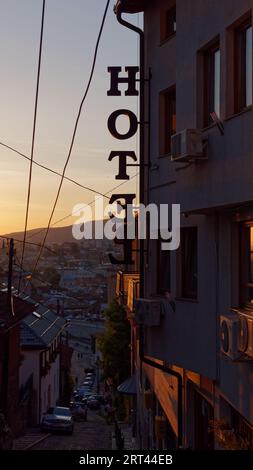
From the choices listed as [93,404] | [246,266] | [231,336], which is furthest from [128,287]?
[93,404]

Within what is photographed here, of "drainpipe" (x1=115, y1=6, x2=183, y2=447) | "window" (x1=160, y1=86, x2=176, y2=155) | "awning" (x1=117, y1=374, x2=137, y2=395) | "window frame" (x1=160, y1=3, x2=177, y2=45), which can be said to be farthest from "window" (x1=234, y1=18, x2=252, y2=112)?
"awning" (x1=117, y1=374, x2=137, y2=395)

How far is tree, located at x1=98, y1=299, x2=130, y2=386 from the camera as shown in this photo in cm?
3700

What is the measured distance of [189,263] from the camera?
10.8m

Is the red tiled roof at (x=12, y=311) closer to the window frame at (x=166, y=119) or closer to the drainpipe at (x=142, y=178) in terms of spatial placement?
the drainpipe at (x=142, y=178)

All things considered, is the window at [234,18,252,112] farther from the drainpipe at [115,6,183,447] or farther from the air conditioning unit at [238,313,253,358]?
the drainpipe at [115,6,183,447]

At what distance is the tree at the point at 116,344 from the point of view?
121 ft

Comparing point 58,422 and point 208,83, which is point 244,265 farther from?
point 58,422

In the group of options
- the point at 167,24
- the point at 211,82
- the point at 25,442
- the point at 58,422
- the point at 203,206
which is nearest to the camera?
the point at 203,206

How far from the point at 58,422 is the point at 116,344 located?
750 centimetres

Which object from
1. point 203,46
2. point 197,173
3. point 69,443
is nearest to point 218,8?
point 203,46

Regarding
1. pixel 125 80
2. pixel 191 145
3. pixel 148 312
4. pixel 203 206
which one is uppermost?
pixel 125 80

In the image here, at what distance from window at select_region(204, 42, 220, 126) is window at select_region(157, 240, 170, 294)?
316cm

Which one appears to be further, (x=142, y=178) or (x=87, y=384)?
(x=87, y=384)

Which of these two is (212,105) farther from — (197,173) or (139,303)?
(139,303)
